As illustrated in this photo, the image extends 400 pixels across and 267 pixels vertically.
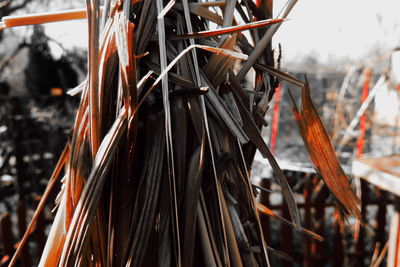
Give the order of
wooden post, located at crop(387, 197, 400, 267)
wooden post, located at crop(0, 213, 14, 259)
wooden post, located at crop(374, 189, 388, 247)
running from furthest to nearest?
wooden post, located at crop(374, 189, 388, 247)
wooden post, located at crop(0, 213, 14, 259)
wooden post, located at crop(387, 197, 400, 267)

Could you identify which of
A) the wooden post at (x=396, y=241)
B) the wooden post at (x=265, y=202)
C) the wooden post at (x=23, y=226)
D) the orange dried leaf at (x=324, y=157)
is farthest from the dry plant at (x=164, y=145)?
the wooden post at (x=23, y=226)

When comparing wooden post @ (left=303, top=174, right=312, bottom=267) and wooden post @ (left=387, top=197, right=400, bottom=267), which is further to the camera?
wooden post @ (left=303, top=174, right=312, bottom=267)

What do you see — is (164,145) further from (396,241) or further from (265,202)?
(265,202)

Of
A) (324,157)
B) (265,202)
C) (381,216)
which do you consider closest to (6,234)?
(265,202)

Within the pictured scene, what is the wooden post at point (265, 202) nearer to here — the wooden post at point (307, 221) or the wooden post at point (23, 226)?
the wooden post at point (307, 221)

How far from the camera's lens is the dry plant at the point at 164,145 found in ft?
1.37

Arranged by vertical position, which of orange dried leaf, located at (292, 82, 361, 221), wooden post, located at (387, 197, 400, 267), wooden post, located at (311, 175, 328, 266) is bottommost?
wooden post, located at (311, 175, 328, 266)

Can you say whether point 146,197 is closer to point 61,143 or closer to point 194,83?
point 194,83

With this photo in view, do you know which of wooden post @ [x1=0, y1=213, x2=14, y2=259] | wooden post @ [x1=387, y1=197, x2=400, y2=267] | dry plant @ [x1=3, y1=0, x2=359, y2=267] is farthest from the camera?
wooden post @ [x1=0, y1=213, x2=14, y2=259]

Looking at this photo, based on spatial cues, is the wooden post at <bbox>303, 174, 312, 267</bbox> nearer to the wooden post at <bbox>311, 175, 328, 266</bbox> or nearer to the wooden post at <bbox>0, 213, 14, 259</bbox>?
the wooden post at <bbox>311, 175, 328, 266</bbox>

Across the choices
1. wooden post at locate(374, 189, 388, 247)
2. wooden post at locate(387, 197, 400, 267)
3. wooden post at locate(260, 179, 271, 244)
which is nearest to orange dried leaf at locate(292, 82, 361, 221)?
wooden post at locate(387, 197, 400, 267)

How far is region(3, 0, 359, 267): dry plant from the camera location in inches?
16.4

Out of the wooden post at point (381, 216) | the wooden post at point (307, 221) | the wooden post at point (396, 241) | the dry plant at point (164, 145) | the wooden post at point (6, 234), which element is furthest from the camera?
the wooden post at point (381, 216)

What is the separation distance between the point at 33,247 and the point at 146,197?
377 cm
